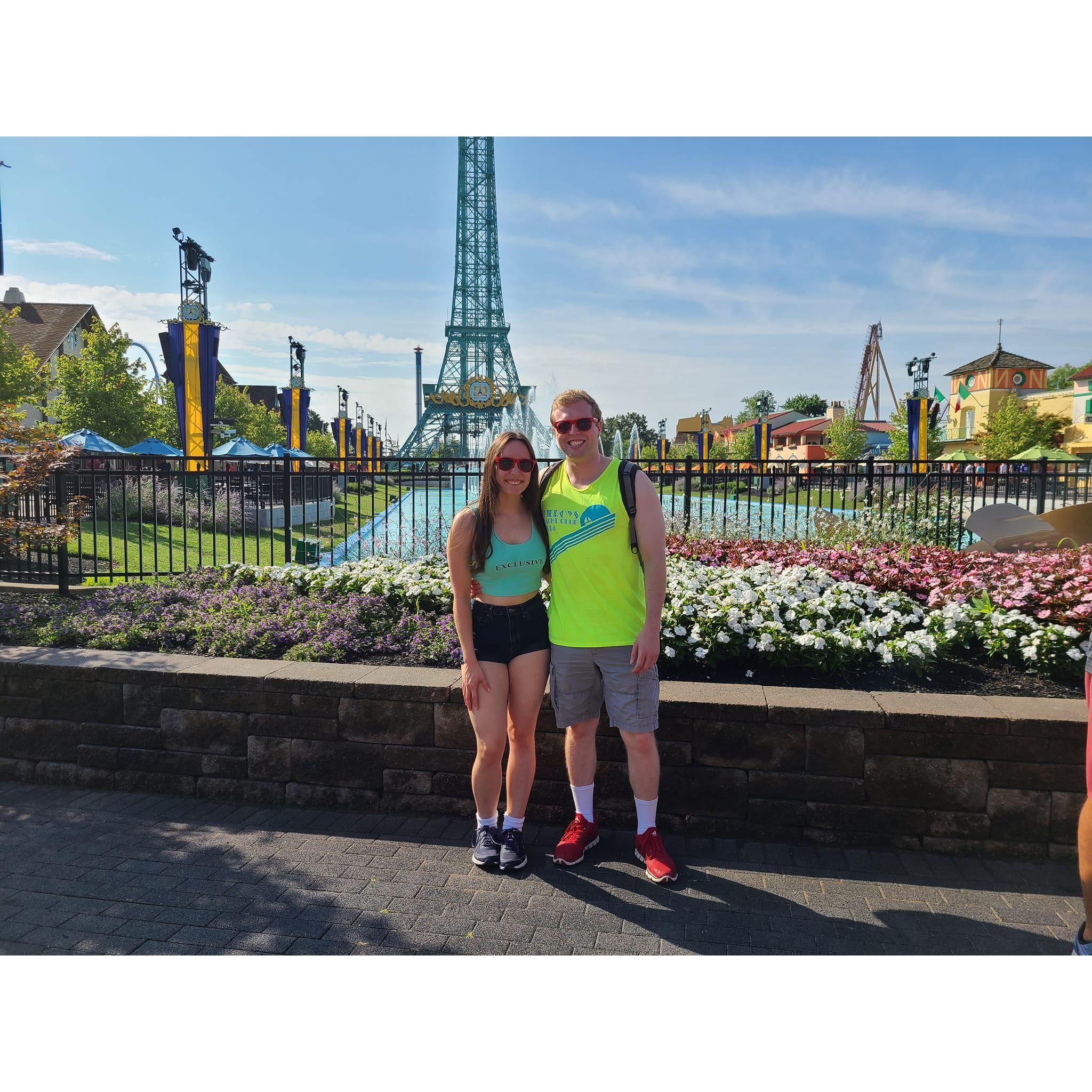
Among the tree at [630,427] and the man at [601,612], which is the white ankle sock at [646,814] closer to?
the man at [601,612]

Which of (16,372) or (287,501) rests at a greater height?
(16,372)

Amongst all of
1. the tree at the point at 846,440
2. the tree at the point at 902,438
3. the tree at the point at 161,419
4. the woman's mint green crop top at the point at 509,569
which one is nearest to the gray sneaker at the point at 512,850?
the woman's mint green crop top at the point at 509,569

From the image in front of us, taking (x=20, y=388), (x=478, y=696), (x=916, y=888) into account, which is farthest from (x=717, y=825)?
(x=20, y=388)

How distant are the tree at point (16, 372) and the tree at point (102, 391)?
2475 millimetres

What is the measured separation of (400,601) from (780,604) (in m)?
2.60

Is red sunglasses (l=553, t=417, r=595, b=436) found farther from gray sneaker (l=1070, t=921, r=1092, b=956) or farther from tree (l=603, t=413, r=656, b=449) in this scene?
tree (l=603, t=413, r=656, b=449)

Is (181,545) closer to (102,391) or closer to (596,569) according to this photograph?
(596,569)

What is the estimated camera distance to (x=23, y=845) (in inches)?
142

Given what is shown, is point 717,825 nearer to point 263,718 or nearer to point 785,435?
point 263,718

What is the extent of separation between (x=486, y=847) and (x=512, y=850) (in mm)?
120

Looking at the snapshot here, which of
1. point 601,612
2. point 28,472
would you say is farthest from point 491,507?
point 28,472

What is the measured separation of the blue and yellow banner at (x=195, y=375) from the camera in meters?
18.0

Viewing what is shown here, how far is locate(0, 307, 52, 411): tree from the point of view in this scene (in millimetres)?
24688

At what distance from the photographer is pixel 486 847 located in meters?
3.43
